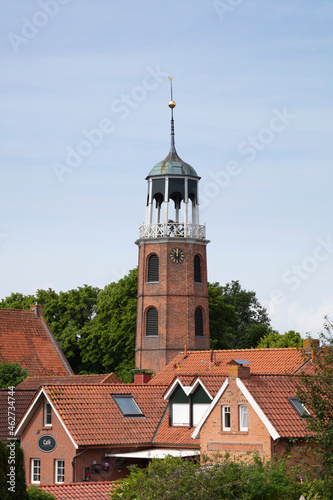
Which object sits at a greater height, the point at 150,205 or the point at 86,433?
the point at 150,205

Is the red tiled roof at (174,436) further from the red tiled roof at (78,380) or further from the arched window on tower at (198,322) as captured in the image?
the arched window on tower at (198,322)

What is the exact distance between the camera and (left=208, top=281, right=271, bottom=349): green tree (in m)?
78.6

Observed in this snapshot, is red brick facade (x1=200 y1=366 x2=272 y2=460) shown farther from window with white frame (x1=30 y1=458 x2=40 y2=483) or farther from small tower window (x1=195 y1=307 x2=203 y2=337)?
small tower window (x1=195 y1=307 x2=203 y2=337)

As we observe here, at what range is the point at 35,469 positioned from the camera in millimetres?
37188

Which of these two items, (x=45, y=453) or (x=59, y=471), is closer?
(x=59, y=471)

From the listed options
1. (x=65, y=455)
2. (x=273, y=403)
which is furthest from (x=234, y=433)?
(x=65, y=455)

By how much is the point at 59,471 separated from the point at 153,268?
34.6 m

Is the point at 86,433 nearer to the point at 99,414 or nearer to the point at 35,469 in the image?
the point at 99,414

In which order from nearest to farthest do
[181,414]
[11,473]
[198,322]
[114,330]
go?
[11,473] < [181,414] < [198,322] < [114,330]

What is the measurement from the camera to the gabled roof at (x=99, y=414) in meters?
35.4

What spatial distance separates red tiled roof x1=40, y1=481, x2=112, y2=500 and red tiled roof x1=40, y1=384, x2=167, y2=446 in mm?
4580

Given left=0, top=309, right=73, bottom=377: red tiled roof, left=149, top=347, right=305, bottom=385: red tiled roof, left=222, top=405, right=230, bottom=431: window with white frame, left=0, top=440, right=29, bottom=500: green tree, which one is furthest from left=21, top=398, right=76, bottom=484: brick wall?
left=0, top=309, right=73, bottom=377: red tiled roof

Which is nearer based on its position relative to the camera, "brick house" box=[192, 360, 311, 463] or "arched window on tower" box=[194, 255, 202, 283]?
"brick house" box=[192, 360, 311, 463]

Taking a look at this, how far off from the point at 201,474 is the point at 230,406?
9603 millimetres
